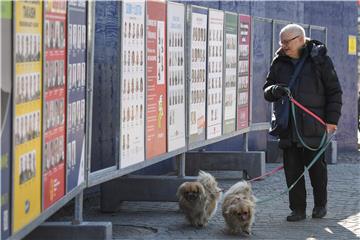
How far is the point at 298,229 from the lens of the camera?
9.03m

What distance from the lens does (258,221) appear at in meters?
9.49

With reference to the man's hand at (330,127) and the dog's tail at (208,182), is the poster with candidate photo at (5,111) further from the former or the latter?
the man's hand at (330,127)

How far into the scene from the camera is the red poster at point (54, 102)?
6020 mm

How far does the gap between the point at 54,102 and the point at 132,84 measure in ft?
7.47

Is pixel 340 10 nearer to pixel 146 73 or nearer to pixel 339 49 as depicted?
pixel 339 49

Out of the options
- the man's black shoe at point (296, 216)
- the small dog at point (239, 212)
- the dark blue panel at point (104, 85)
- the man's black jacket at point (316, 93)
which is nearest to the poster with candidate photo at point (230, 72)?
the dark blue panel at point (104, 85)

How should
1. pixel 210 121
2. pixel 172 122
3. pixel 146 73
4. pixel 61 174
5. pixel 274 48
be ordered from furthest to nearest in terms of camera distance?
pixel 274 48
pixel 210 121
pixel 172 122
pixel 146 73
pixel 61 174

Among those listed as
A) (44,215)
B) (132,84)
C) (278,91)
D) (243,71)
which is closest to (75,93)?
(44,215)

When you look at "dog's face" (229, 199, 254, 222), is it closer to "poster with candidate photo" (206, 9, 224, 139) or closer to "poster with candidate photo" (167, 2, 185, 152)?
"poster with candidate photo" (167, 2, 185, 152)

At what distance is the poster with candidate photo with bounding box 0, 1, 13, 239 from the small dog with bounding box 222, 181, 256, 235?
384cm

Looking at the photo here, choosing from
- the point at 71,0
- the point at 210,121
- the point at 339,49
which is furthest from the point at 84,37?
the point at 339,49

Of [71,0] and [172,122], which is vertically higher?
[71,0]

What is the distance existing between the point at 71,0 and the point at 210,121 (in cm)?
492

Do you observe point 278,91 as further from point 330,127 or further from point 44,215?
point 44,215
